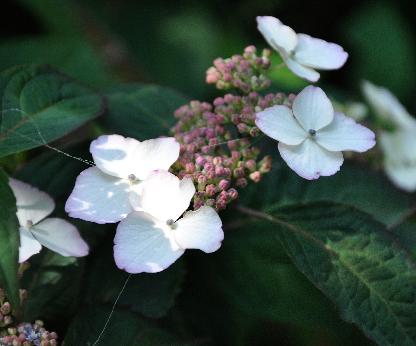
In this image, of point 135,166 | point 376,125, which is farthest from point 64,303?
point 376,125

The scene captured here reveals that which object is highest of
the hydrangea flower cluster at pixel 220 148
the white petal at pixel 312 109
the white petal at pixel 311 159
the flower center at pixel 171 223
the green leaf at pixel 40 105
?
the white petal at pixel 312 109

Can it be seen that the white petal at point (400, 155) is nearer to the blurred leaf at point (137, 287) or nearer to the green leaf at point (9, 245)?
the blurred leaf at point (137, 287)

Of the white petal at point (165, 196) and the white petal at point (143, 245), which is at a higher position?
the white petal at point (165, 196)

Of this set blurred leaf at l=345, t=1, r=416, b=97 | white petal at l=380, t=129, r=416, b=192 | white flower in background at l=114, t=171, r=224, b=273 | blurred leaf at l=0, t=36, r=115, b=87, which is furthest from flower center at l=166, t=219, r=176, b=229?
blurred leaf at l=345, t=1, r=416, b=97

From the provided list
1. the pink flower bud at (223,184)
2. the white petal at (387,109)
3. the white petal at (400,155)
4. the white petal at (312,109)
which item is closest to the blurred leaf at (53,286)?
the pink flower bud at (223,184)

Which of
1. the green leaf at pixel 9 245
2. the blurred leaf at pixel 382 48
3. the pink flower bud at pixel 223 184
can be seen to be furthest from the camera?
the blurred leaf at pixel 382 48

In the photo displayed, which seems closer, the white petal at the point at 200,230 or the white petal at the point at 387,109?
the white petal at the point at 200,230

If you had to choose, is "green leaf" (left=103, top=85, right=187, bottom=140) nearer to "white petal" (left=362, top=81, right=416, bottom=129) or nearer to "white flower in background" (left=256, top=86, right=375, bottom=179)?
"white flower in background" (left=256, top=86, right=375, bottom=179)
